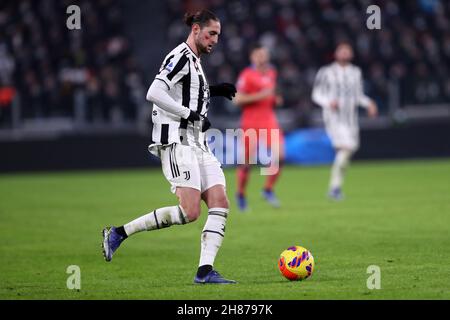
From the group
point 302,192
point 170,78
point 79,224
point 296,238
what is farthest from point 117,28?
point 170,78

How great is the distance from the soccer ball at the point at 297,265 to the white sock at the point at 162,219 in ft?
3.02

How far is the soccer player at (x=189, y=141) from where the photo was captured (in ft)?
26.4

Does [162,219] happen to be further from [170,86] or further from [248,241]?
[248,241]

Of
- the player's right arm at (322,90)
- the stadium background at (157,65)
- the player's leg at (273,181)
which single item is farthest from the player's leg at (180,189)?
the stadium background at (157,65)

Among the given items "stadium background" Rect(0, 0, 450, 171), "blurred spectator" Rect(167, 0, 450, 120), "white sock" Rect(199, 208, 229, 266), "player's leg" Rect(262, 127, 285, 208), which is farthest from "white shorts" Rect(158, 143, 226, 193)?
"blurred spectator" Rect(167, 0, 450, 120)

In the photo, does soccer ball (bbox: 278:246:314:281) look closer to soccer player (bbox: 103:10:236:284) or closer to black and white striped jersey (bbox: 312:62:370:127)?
soccer player (bbox: 103:10:236:284)

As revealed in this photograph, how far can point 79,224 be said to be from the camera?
1357 cm

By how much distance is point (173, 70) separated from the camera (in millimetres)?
8070

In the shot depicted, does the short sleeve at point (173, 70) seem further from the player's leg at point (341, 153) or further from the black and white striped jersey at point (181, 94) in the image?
the player's leg at point (341, 153)

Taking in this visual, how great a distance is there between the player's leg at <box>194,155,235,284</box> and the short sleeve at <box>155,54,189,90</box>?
29.9 inches

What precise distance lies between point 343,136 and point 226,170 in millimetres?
8322

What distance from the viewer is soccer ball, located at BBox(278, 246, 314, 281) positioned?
8070mm

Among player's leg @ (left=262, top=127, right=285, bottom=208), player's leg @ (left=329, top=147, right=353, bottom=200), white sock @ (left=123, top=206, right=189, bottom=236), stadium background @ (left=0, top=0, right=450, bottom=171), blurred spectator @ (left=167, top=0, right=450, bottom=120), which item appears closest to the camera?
white sock @ (left=123, top=206, right=189, bottom=236)

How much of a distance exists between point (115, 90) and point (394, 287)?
1779 cm
